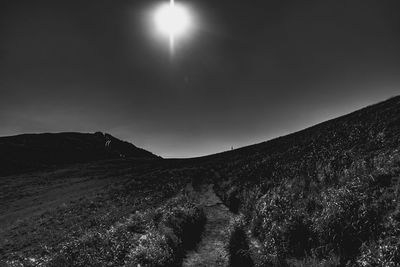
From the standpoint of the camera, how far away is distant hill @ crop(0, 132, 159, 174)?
9019cm

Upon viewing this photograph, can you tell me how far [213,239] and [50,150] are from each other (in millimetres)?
100401

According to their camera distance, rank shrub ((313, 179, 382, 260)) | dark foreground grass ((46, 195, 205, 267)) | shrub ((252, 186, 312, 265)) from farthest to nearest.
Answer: dark foreground grass ((46, 195, 205, 267))
shrub ((252, 186, 312, 265))
shrub ((313, 179, 382, 260))

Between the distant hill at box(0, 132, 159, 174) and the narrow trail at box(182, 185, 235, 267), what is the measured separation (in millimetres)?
69694

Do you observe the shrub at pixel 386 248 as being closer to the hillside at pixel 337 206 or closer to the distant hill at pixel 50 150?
the hillside at pixel 337 206

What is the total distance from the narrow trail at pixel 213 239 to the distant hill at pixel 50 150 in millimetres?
69694

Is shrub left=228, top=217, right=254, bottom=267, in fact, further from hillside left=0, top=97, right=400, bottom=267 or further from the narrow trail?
the narrow trail

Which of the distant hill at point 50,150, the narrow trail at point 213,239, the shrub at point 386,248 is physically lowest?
the narrow trail at point 213,239

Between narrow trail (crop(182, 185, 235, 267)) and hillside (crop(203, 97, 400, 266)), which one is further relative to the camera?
narrow trail (crop(182, 185, 235, 267))

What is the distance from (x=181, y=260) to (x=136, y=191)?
25134 mm

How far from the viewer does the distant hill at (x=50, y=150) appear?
9019 centimetres

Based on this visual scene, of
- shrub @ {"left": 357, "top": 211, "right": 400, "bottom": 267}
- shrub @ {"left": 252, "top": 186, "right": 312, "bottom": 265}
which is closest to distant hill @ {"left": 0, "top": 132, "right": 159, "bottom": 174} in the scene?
shrub @ {"left": 252, "top": 186, "right": 312, "bottom": 265}

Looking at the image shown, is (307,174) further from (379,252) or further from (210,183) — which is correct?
(210,183)

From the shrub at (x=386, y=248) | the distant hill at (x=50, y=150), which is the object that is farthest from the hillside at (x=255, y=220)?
the distant hill at (x=50, y=150)

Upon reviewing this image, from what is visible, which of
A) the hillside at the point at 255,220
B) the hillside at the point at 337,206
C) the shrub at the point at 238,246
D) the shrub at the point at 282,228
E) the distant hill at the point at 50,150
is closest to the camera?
→ the hillside at the point at 337,206
